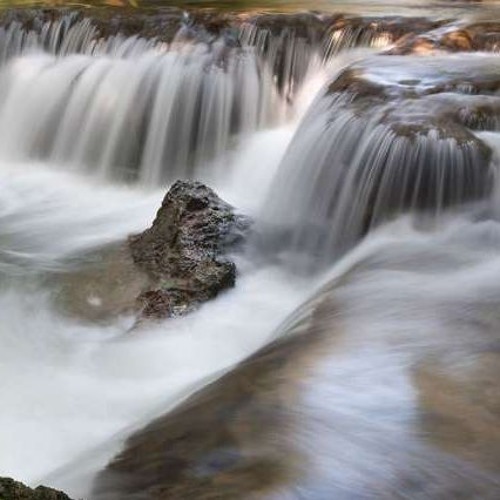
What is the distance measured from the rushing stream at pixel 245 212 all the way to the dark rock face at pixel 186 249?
14 centimetres

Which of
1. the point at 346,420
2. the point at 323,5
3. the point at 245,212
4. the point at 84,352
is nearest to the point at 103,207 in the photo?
the point at 245,212

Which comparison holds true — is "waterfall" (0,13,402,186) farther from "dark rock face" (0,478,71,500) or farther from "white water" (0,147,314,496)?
"dark rock face" (0,478,71,500)

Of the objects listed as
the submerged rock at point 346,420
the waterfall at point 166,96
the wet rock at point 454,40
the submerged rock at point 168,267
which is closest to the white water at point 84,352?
the submerged rock at point 168,267

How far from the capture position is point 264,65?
322 inches

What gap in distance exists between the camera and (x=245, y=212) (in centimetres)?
641

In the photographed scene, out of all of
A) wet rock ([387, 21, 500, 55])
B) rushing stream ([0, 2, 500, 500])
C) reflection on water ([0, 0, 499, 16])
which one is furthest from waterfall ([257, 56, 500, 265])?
reflection on water ([0, 0, 499, 16])

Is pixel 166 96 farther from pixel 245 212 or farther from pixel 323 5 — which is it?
pixel 323 5

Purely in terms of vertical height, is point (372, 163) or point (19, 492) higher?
point (372, 163)

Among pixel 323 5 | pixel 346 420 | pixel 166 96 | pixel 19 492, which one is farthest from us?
pixel 323 5

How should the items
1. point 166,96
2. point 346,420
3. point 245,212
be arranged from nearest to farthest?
point 346,420 < point 245,212 < point 166,96

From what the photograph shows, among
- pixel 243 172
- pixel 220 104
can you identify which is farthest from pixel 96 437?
pixel 220 104

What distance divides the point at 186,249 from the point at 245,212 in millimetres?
1128

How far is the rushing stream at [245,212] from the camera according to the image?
3.39 m

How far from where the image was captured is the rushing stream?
3393 mm
